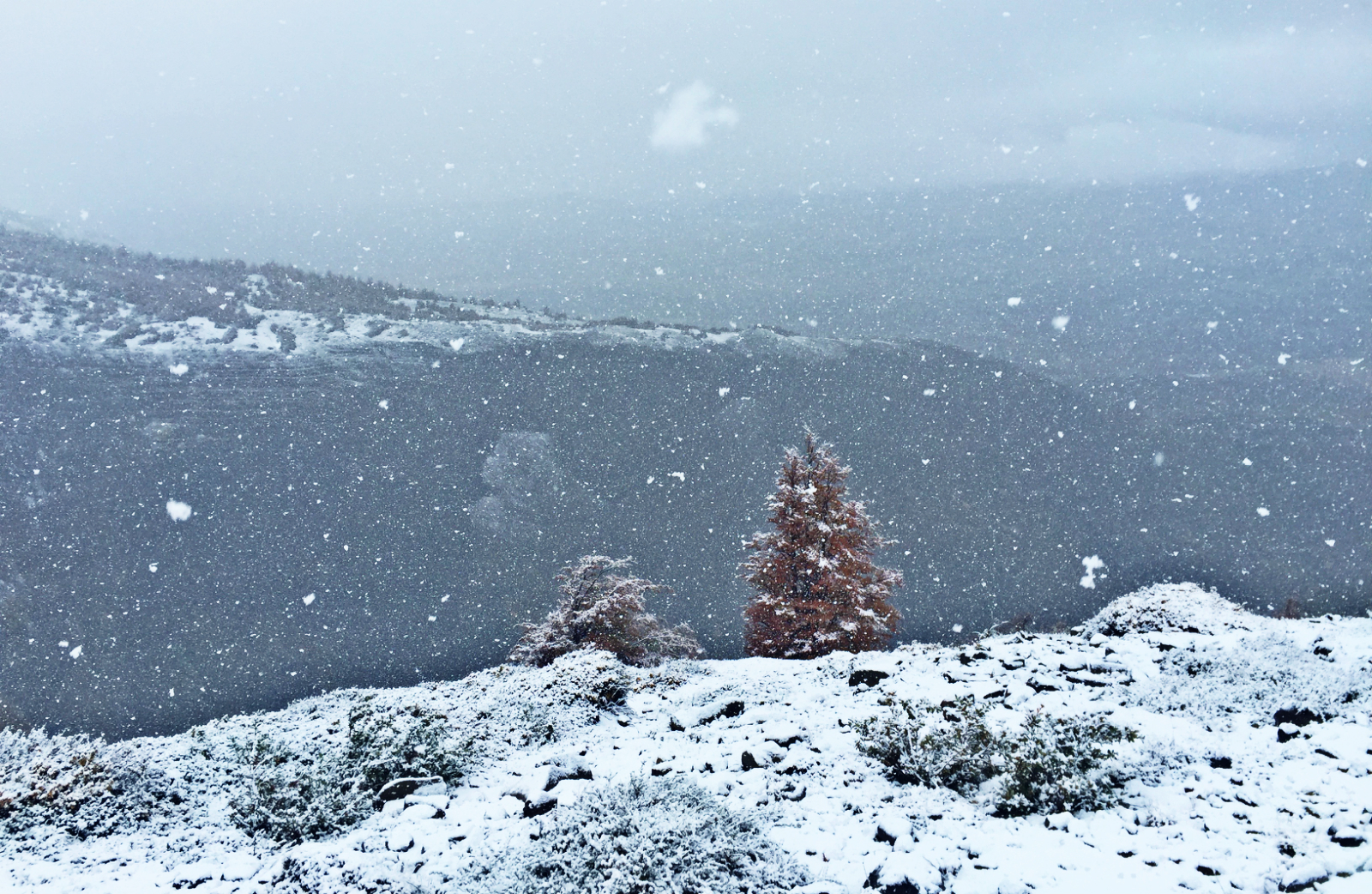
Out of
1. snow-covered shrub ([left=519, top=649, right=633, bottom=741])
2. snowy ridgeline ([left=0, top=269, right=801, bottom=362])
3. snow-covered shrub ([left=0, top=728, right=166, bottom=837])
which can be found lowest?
snow-covered shrub ([left=519, top=649, right=633, bottom=741])

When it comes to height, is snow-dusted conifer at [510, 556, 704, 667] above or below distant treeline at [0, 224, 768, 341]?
below

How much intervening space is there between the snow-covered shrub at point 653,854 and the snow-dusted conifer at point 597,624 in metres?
8.35

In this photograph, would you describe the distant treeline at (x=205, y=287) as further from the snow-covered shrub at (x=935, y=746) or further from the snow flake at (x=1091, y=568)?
the snow-covered shrub at (x=935, y=746)

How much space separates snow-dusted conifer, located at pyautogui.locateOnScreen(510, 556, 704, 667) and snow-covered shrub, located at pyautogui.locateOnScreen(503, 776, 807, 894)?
27.4 ft

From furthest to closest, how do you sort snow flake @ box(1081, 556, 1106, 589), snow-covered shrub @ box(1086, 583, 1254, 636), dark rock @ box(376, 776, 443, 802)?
snow flake @ box(1081, 556, 1106, 589), snow-covered shrub @ box(1086, 583, 1254, 636), dark rock @ box(376, 776, 443, 802)

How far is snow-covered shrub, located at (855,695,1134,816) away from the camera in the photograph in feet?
15.9

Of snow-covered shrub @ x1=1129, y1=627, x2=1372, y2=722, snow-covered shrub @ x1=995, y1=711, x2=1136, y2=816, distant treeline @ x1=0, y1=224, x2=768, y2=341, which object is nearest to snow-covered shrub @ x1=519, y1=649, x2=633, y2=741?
snow-covered shrub @ x1=995, y1=711, x2=1136, y2=816

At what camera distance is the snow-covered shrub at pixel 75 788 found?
5.36 metres

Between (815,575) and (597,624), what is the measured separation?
563cm

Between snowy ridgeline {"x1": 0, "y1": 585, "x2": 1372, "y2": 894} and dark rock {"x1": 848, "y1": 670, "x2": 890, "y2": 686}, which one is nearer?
snowy ridgeline {"x1": 0, "y1": 585, "x2": 1372, "y2": 894}

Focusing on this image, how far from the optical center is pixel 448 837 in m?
5.08

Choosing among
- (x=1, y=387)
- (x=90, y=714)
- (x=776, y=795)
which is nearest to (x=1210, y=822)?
(x=776, y=795)

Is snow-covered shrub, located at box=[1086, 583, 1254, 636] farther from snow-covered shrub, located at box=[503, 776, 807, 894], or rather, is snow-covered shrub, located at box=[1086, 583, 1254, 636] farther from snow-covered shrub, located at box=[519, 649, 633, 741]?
snow-covered shrub, located at box=[503, 776, 807, 894]

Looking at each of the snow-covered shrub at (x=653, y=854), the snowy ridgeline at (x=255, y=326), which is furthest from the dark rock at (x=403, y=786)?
the snowy ridgeline at (x=255, y=326)
